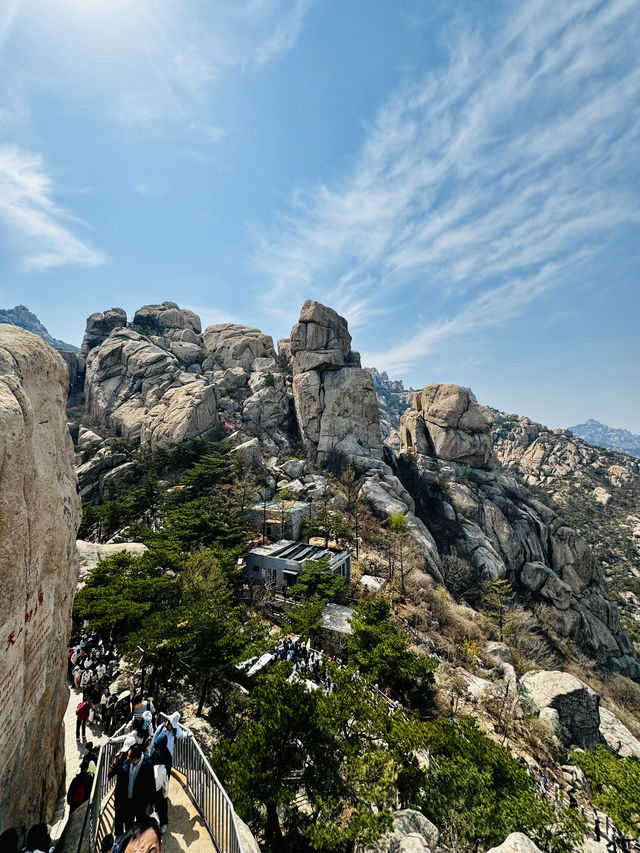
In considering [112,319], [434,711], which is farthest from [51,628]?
[112,319]

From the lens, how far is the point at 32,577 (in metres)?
5.98

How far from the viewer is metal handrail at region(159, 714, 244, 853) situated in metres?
5.18

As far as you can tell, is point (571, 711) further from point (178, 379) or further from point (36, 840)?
point (178, 379)

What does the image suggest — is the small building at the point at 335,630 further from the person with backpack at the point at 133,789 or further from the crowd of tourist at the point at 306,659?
the person with backpack at the point at 133,789

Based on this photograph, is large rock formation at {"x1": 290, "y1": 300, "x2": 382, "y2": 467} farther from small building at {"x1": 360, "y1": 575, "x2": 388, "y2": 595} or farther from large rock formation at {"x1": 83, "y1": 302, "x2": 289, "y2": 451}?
small building at {"x1": 360, "y1": 575, "x2": 388, "y2": 595}

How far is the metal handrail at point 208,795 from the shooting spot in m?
5.18

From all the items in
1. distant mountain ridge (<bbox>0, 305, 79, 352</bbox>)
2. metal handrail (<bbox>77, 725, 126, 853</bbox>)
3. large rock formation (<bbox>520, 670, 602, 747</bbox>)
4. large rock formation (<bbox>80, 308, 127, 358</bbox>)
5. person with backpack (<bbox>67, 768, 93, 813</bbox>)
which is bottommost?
large rock formation (<bbox>520, 670, 602, 747</bbox>)

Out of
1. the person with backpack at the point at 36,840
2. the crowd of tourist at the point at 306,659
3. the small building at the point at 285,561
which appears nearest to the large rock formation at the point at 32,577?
the person with backpack at the point at 36,840

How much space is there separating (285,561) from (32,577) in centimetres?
2152

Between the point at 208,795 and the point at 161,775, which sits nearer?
the point at 161,775

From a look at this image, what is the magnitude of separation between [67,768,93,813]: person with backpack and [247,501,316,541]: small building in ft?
83.2

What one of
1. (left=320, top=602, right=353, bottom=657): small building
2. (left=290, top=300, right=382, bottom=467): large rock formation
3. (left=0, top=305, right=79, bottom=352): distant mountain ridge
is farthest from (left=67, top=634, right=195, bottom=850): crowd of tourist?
(left=0, top=305, right=79, bottom=352): distant mountain ridge

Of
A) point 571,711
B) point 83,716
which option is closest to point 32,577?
point 83,716

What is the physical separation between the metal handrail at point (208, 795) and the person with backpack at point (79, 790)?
1.72m
